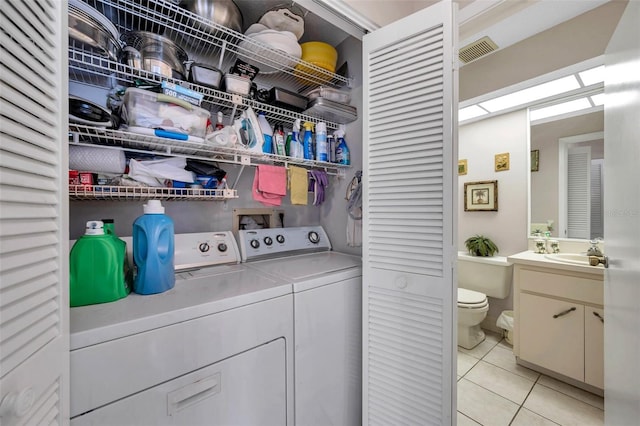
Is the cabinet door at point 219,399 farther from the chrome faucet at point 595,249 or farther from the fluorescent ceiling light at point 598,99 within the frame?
the fluorescent ceiling light at point 598,99

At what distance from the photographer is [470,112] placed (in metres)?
2.78

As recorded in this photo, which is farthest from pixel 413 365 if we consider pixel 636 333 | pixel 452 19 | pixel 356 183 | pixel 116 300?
pixel 452 19

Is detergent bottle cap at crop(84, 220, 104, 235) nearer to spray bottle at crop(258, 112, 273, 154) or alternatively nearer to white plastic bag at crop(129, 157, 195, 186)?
white plastic bag at crop(129, 157, 195, 186)

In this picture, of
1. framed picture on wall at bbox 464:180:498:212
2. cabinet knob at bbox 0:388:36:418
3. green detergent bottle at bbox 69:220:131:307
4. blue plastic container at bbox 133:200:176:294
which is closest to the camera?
cabinet knob at bbox 0:388:36:418

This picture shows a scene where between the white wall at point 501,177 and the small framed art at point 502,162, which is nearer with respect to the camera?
the white wall at point 501,177

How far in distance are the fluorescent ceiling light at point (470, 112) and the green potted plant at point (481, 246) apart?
1.35 meters

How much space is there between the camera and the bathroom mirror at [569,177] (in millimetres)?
2232

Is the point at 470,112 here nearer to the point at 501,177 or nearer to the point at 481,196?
the point at 501,177

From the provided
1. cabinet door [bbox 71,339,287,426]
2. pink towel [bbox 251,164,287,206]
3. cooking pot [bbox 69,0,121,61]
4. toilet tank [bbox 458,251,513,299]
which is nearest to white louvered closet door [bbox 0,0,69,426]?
cabinet door [bbox 71,339,287,426]

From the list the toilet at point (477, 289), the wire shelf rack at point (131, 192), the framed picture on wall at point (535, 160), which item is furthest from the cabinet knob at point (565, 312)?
the wire shelf rack at point (131, 192)

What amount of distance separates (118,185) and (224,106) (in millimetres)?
679

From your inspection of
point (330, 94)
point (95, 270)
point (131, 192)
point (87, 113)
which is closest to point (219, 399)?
point (95, 270)

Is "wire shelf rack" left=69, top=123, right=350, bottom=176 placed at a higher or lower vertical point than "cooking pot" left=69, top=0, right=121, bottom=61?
lower

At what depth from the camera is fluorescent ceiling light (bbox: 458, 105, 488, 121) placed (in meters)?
2.67
